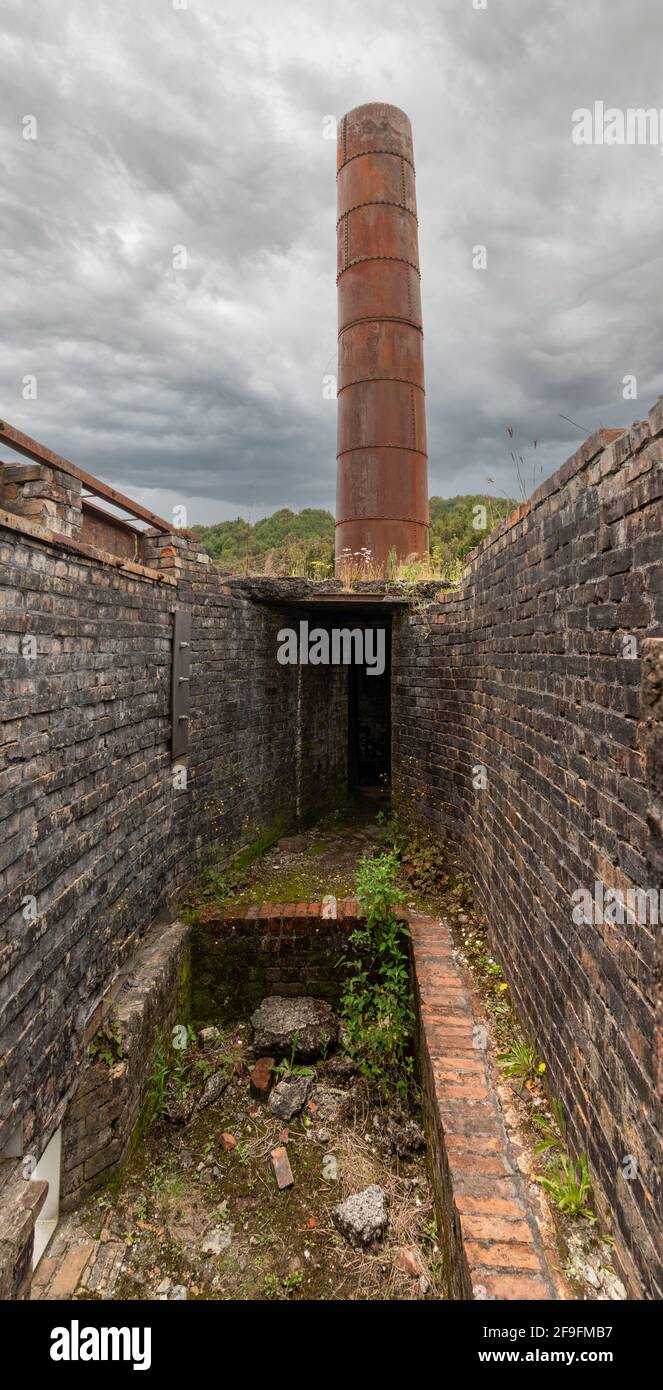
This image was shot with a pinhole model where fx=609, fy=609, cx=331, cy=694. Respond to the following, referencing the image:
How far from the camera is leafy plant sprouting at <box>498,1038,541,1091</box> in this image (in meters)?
2.82

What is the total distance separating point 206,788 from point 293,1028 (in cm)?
195

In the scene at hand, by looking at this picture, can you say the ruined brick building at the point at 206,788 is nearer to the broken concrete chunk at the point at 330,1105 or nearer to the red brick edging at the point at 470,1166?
the red brick edging at the point at 470,1166

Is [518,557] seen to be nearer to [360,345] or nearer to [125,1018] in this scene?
[125,1018]

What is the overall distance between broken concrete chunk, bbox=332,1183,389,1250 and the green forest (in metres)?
3.81

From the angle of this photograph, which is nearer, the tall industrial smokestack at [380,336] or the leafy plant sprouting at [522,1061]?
the leafy plant sprouting at [522,1061]

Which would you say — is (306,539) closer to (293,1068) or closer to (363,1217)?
(293,1068)

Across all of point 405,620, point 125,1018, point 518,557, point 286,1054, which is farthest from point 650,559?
point 405,620

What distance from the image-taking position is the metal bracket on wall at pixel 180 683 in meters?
4.47

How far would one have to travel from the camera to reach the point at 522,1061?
290cm

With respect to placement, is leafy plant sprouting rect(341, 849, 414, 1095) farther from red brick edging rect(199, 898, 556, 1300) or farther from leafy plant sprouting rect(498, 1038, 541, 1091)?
leafy plant sprouting rect(498, 1038, 541, 1091)

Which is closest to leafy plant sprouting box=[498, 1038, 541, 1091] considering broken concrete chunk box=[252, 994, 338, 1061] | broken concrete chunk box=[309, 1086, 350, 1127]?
broken concrete chunk box=[309, 1086, 350, 1127]

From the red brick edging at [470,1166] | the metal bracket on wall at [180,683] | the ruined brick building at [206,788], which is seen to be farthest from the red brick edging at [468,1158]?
the metal bracket on wall at [180,683]

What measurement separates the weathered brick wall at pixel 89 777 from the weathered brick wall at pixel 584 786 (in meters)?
Result: 2.08

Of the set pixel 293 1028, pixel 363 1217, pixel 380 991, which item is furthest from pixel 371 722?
pixel 363 1217
